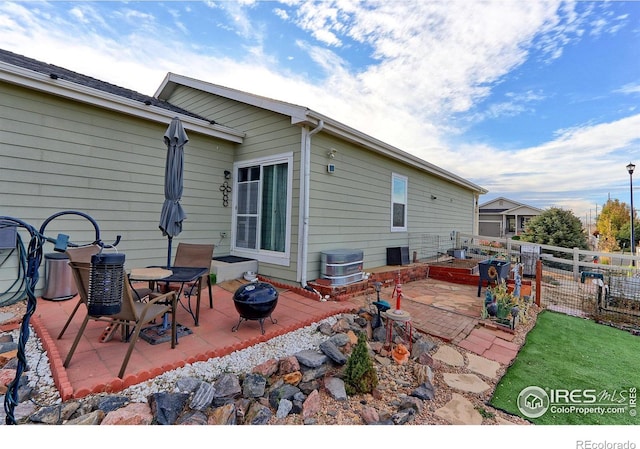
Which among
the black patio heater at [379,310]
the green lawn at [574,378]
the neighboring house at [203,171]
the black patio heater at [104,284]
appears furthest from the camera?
the neighboring house at [203,171]

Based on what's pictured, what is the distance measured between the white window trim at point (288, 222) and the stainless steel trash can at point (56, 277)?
2791mm

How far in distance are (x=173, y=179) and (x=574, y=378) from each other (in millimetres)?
5219

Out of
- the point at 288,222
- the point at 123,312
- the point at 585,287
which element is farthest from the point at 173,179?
the point at 585,287

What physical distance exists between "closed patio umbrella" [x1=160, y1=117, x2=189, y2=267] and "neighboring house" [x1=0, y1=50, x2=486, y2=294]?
69.3 inches

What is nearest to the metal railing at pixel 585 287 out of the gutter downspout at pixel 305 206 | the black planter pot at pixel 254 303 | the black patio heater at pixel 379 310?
the black patio heater at pixel 379 310

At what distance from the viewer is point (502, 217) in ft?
90.8

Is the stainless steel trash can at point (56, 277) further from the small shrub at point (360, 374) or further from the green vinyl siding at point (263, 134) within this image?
the small shrub at point (360, 374)

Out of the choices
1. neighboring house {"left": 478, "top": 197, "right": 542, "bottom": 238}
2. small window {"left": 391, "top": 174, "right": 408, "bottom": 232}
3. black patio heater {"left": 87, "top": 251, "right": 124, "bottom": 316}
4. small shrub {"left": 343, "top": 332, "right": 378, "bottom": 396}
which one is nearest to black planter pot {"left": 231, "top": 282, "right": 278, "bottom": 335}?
small shrub {"left": 343, "top": 332, "right": 378, "bottom": 396}

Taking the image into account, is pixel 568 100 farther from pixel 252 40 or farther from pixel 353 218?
pixel 252 40

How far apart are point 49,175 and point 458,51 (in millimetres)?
7262

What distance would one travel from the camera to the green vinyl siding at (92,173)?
3947 millimetres

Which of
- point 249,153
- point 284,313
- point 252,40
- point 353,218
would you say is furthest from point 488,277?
point 252,40

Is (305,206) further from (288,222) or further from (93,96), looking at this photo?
(93,96)

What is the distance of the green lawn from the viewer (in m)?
2.48
